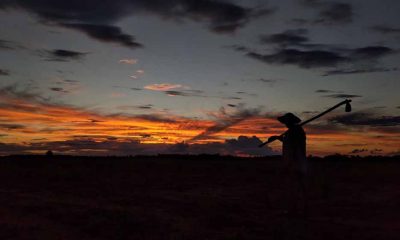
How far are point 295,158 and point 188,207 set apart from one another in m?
3.27

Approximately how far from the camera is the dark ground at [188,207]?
10.9m

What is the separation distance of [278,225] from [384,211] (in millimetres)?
4329

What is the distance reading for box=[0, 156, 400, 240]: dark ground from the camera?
10867 mm

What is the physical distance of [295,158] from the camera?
42.4ft

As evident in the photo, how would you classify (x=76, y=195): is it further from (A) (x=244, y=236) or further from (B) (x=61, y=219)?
(A) (x=244, y=236)

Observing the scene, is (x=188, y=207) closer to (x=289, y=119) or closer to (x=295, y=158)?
(x=295, y=158)

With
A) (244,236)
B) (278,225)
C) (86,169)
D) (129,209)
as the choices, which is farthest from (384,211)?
(86,169)

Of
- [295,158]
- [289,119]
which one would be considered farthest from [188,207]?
[289,119]

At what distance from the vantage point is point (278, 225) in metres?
11.5

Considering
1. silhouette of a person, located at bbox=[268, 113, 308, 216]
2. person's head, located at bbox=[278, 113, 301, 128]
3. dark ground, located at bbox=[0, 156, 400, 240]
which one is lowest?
dark ground, located at bbox=[0, 156, 400, 240]

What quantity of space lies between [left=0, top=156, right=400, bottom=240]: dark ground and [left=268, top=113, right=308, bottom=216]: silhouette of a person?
492 mm

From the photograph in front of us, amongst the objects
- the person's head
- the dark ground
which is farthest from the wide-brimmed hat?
the dark ground

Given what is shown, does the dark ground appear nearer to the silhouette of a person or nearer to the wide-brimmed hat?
the silhouette of a person

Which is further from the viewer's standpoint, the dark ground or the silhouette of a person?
the silhouette of a person
